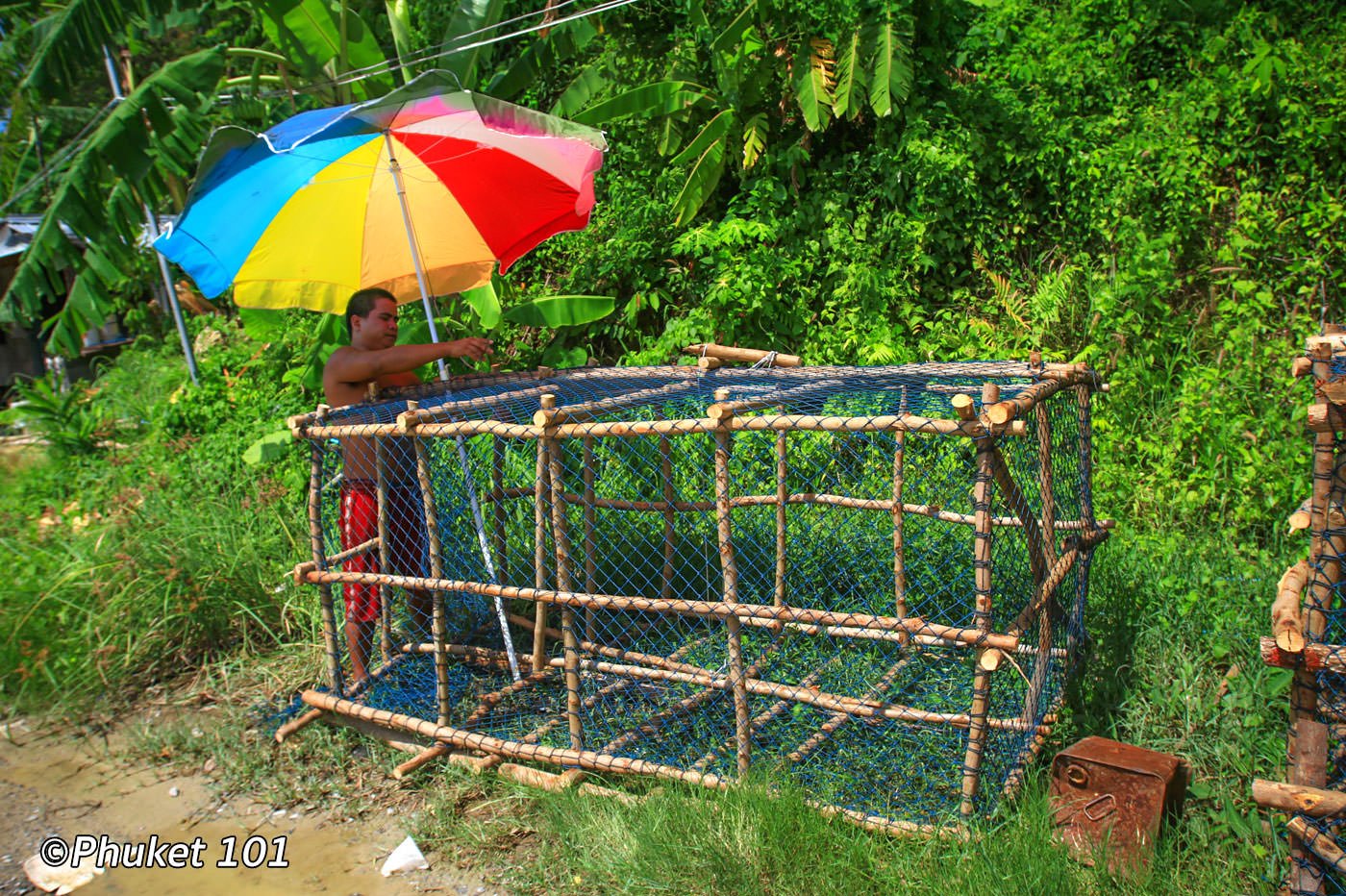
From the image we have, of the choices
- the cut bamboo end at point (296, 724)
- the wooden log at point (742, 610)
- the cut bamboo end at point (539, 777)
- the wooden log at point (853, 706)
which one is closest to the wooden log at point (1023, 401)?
the wooden log at point (742, 610)

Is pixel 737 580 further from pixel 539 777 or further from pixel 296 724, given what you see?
pixel 296 724

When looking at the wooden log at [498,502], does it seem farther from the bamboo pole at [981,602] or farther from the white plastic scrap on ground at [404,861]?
the bamboo pole at [981,602]

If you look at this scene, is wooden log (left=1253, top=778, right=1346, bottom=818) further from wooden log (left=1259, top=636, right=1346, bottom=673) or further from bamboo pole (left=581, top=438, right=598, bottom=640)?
bamboo pole (left=581, top=438, right=598, bottom=640)

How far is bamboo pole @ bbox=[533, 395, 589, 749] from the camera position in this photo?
11.2ft

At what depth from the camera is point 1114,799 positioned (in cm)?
285

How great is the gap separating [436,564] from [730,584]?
1.21 m

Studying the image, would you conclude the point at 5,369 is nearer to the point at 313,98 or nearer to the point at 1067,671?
the point at 313,98

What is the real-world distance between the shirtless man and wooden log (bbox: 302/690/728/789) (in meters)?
0.22

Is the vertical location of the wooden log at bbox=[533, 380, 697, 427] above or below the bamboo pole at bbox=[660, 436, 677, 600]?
above

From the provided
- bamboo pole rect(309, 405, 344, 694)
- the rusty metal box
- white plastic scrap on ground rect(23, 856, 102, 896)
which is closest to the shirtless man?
bamboo pole rect(309, 405, 344, 694)

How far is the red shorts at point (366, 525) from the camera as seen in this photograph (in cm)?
430

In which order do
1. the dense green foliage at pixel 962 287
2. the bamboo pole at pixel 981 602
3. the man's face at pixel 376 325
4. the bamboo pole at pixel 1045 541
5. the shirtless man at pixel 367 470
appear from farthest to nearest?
the dense green foliage at pixel 962 287
the man's face at pixel 376 325
the shirtless man at pixel 367 470
the bamboo pole at pixel 1045 541
the bamboo pole at pixel 981 602

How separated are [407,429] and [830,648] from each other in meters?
2.01

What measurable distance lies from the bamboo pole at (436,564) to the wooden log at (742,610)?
87mm
